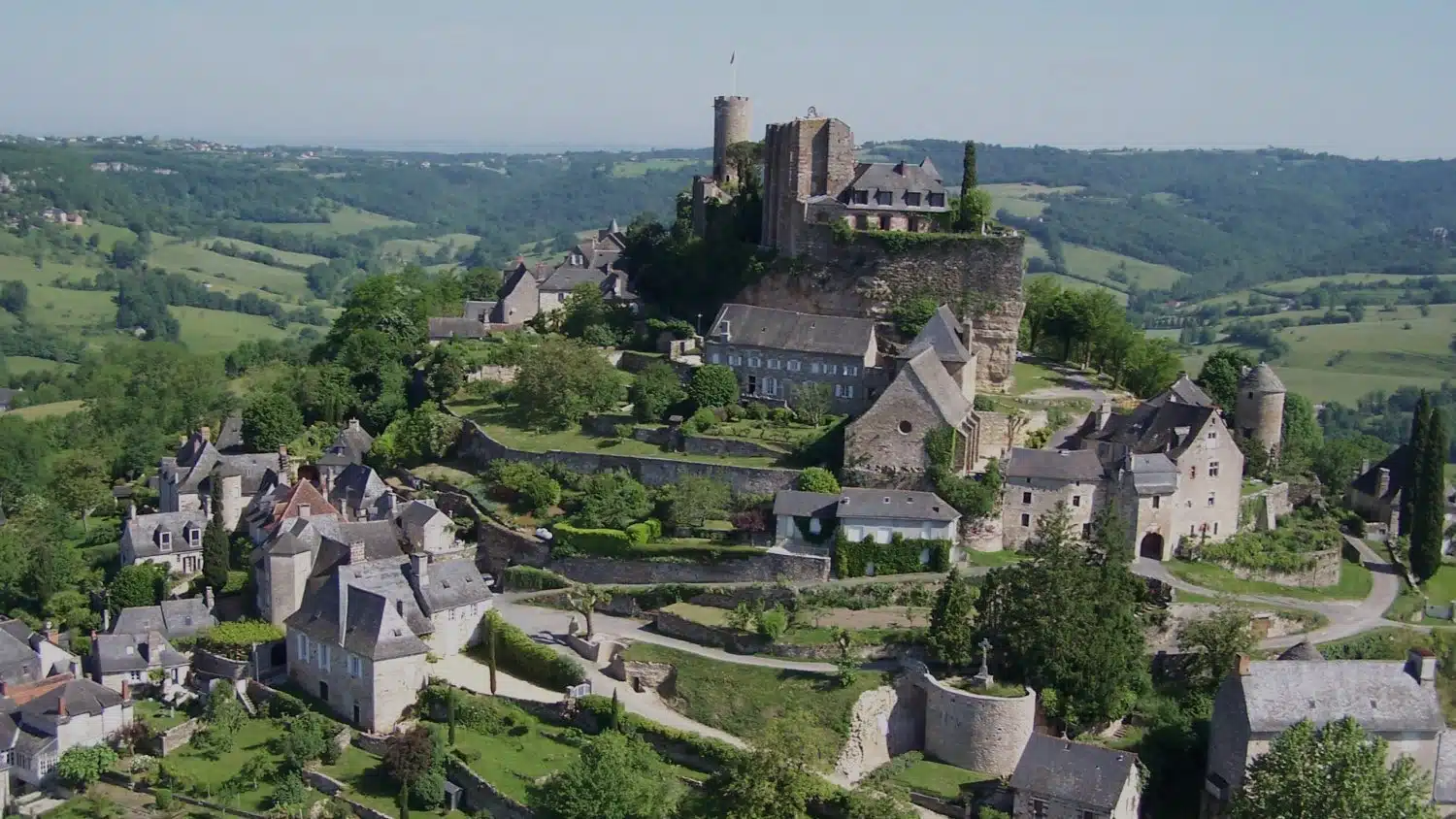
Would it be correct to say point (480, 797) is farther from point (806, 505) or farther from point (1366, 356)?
point (1366, 356)

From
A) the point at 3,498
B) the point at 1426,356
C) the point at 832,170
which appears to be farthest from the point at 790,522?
the point at 1426,356

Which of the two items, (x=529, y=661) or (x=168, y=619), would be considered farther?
(x=168, y=619)

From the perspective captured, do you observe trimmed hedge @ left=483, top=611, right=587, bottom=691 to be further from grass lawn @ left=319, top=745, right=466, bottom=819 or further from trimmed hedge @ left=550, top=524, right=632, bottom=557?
grass lawn @ left=319, top=745, right=466, bottom=819

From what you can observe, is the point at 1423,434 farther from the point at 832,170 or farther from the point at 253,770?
the point at 253,770

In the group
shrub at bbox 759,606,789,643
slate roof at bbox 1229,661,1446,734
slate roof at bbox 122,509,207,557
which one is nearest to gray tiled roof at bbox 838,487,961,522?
shrub at bbox 759,606,789,643

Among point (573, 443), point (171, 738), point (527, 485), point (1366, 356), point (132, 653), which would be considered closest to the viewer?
point (171, 738)

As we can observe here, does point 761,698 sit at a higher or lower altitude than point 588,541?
lower

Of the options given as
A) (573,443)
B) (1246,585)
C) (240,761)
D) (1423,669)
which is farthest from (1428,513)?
(240,761)
